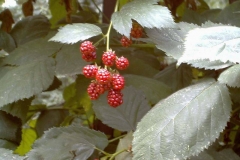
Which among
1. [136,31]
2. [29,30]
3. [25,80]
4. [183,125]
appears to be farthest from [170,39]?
[29,30]

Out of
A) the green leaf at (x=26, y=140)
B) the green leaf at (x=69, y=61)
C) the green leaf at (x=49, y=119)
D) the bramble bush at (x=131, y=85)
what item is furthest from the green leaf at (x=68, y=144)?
the green leaf at (x=26, y=140)

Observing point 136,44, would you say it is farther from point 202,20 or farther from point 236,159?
point 236,159

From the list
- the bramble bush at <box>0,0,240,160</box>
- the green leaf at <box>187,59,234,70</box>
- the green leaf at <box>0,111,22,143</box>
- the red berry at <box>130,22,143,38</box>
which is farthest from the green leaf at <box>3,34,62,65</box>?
the green leaf at <box>187,59,234,70</box>

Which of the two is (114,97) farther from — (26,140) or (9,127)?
(26,140)

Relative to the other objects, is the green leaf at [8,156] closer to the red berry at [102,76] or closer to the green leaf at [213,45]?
the red berry at [102,76]

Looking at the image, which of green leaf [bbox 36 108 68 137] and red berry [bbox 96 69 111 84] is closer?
red berry [bbox 96 69 111 84]

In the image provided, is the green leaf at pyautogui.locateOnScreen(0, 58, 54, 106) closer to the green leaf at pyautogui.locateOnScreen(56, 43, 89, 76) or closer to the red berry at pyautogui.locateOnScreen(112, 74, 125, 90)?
the green leaf at pyautogui.locateOnScreen(56, 43, 89, 76)
